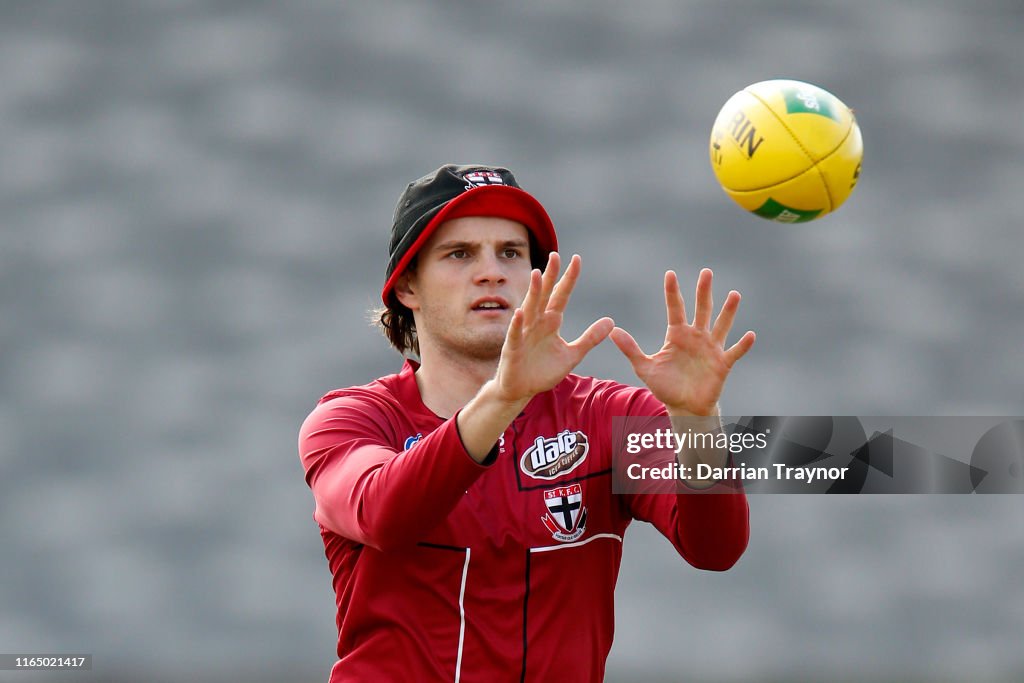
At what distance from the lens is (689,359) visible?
9.69ft

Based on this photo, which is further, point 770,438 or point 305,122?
point 305,122

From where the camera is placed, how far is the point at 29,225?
7180 millimetres

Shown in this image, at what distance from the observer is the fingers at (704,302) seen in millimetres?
2926

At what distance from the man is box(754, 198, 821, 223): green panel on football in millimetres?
558

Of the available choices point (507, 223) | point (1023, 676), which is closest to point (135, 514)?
point (507, 223)

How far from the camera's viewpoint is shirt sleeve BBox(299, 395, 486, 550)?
281cm

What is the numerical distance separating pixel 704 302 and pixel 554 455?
0.61 m

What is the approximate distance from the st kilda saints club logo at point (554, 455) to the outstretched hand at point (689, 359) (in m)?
0.43

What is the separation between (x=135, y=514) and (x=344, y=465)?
4.17 meters

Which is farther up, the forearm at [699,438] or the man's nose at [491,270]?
the man's nose at [491,270]

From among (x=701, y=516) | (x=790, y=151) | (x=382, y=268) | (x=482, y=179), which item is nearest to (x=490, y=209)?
(x=482, y=179)

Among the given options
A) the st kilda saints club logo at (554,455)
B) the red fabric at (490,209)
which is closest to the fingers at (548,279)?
the st kilda saints club logo at (554,455)

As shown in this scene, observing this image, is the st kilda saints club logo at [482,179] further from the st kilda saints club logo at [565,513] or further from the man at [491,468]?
the st kilda saints club logo at [565,513]

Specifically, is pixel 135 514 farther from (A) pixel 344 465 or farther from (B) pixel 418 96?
(A) pixel 344 465
